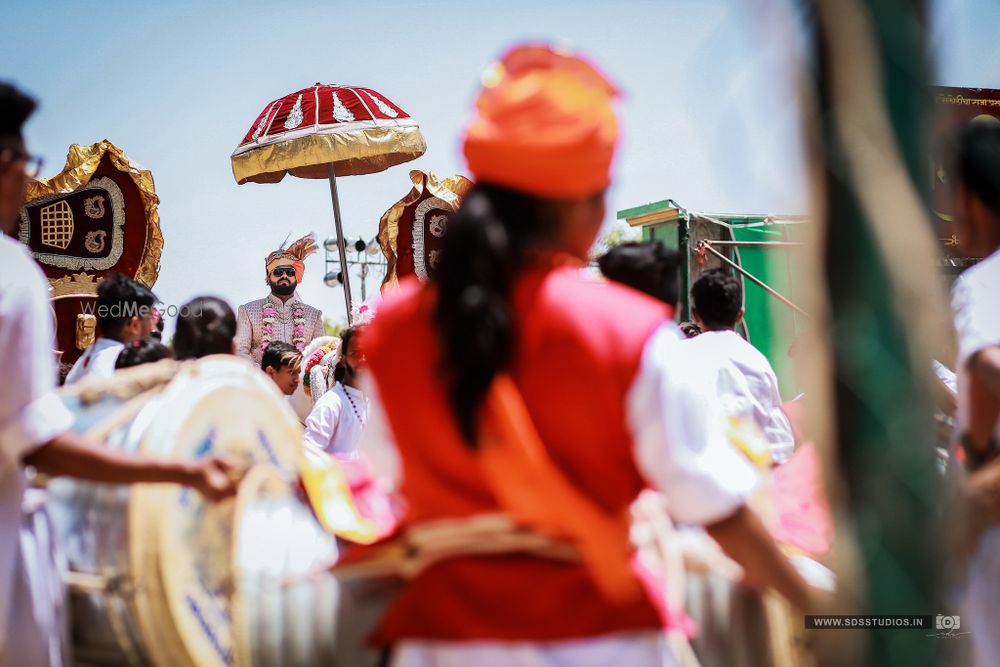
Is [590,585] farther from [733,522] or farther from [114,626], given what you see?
[114,626]

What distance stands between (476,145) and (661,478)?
516 mm

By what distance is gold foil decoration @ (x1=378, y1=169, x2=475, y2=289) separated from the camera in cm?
762

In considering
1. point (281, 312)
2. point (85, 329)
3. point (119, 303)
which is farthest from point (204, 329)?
point (281, 312)

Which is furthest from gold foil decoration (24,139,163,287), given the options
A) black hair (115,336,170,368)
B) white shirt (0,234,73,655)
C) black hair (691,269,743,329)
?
white shirt (0,234,73,655)

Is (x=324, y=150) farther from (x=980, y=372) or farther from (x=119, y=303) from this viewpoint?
(x=980, y=372)

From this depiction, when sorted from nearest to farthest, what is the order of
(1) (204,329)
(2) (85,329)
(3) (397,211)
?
1. (1) (204,329)
2. (2) (85,329)
3. (3) (397,211)

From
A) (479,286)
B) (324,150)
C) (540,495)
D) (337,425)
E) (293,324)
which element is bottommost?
(293,324)

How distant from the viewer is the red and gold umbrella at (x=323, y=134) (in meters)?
6.75

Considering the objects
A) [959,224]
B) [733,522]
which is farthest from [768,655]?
[959,224]

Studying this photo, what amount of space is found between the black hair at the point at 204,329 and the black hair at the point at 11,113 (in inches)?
46.8

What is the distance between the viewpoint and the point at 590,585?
4.29 ft

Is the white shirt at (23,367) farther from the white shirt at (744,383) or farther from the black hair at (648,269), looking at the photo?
the white shirt at (744,383)

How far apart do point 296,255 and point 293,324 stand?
0.64 meters

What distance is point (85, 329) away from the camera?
6.07 metres
